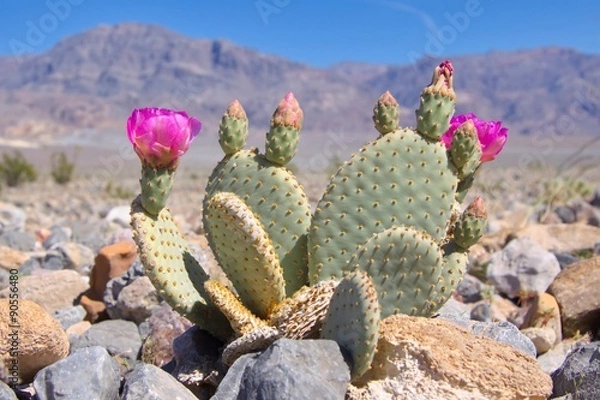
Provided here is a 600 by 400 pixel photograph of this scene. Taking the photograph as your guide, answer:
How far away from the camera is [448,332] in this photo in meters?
2.62

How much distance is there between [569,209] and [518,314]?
4.37 meters

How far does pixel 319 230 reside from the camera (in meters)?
2.92

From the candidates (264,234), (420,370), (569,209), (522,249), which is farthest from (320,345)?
(569,209)

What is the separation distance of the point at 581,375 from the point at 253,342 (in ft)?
3.96

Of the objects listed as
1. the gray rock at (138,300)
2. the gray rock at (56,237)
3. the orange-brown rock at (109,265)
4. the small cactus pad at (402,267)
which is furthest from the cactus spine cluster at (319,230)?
the gray rock at (56,237)

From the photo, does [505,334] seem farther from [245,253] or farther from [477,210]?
[245,253]

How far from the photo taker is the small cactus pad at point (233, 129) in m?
3.05

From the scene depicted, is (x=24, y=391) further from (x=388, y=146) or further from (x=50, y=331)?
(x=388, y=146)

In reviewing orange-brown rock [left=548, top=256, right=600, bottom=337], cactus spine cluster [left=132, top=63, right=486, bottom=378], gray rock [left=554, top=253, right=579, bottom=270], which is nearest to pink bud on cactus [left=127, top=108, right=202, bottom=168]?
cactus spine cluster [left=132, top=63, right=486, bottom=378]

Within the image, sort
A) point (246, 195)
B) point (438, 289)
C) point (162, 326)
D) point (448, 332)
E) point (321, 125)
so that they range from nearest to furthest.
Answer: point (448, 332), point (438, 289), point (246, 195), point (162, 326), point (321, 125)

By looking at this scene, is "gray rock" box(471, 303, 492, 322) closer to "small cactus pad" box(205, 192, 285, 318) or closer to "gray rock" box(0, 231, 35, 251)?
"small cactus pad" box(205, 192, 285, 318)

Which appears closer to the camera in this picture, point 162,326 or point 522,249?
point 162,326

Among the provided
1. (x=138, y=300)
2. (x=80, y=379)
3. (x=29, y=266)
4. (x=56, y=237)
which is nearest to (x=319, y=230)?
(x=80, y=379)

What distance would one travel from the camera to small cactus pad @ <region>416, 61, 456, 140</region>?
2883mm
